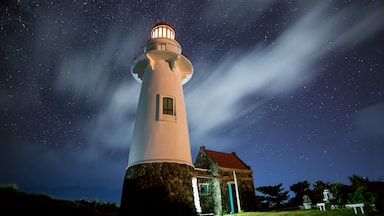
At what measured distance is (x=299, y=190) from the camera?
2386 centimetres

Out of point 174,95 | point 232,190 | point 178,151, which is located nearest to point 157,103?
point 174,95

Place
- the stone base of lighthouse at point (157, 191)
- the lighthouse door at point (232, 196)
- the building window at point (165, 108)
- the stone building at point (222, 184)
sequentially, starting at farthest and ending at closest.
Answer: the lighthouse door at point (232, 196), the stone building at point (222, 184), the building window at point (165, 108), the stone base of lighthouse at point (157, 191)

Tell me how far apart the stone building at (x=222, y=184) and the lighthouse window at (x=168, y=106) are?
15.3 ft

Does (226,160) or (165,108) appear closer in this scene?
(165,108)

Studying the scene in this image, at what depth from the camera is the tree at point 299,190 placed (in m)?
23.3

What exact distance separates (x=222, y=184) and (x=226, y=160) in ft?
9.76

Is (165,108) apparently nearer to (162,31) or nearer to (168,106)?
(168,106)

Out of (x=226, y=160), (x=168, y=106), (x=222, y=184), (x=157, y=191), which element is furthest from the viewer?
(x=226, y=160)

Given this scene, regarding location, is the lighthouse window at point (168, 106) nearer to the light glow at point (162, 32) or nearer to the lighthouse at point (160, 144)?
the lighthouse at point (160, 144)

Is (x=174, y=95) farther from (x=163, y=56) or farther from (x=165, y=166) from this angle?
(x=165, y=166)

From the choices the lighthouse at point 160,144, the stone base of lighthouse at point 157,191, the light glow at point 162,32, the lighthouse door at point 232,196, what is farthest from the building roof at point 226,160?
the light glow at point 162,32

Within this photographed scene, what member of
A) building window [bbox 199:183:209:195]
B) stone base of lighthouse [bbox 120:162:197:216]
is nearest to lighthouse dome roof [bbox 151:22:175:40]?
stone base of lighthouse [bbox 120:162:197:216]

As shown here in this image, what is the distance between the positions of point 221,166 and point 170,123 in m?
6.53

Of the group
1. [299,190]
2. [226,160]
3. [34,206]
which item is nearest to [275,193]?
[299,190]
